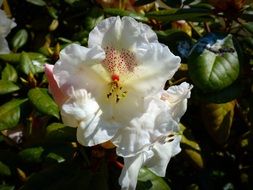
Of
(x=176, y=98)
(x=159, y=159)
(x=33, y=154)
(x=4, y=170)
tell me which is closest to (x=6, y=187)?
(x=4, y=170)

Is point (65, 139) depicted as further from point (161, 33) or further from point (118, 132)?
point (161, 33)

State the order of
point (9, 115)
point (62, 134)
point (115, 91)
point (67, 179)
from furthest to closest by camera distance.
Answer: point (9, 115), point (62, 134), point (67, 179), point (115, 91)

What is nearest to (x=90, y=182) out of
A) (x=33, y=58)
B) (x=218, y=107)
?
(x=33, y=58)

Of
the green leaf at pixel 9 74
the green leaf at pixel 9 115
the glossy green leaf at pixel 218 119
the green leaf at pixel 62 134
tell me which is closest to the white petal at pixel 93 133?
the green leaf at pixel 62 134

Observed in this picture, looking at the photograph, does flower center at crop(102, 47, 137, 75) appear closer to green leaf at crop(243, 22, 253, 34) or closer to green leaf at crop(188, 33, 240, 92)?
green leaf at crop(188, 33, 240, 92)

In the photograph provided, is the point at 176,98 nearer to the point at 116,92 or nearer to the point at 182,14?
the point at 116,92

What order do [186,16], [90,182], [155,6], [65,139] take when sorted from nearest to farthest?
[90,182], [65,139], [186,16], [155,6]
